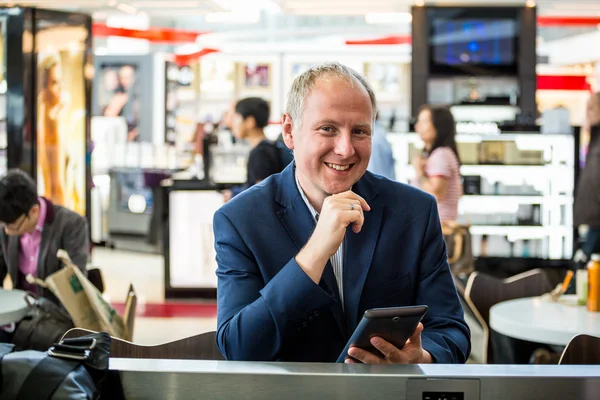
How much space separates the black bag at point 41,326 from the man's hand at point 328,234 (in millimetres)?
2482

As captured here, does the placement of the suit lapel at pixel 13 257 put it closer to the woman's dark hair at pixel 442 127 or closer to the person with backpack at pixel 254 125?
the person with backpack at pixel 254 125

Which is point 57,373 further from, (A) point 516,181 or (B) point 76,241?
(A) point 516,181

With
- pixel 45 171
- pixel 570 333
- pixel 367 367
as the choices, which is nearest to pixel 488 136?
pixel 45 171

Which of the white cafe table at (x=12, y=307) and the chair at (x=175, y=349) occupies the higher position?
the chair at (x=175, y=349)

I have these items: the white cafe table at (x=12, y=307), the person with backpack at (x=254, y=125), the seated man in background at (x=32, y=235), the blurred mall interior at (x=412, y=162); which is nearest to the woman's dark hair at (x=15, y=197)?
the seated man in background at (x=32, y=235)

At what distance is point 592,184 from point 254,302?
218 inches

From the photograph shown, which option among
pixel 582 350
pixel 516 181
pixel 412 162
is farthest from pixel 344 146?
pixel 516 181

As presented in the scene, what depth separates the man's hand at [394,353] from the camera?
153cm

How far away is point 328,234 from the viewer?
159 cm

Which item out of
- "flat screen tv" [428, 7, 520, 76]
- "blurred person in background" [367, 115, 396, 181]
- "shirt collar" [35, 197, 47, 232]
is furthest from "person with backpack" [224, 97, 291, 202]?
"flat screen tv" [428, 7, 520, 76]

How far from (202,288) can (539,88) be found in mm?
11820

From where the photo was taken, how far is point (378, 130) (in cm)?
596

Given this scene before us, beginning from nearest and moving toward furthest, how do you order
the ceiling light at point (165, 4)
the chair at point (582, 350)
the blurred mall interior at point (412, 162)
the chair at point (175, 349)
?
the chair at point (175, 349) → the chair at point (582, 350) → the blurred mall interior at point (412, 162) → the ceiling light at point (165, 4)

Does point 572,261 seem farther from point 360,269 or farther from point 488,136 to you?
point 360,269
